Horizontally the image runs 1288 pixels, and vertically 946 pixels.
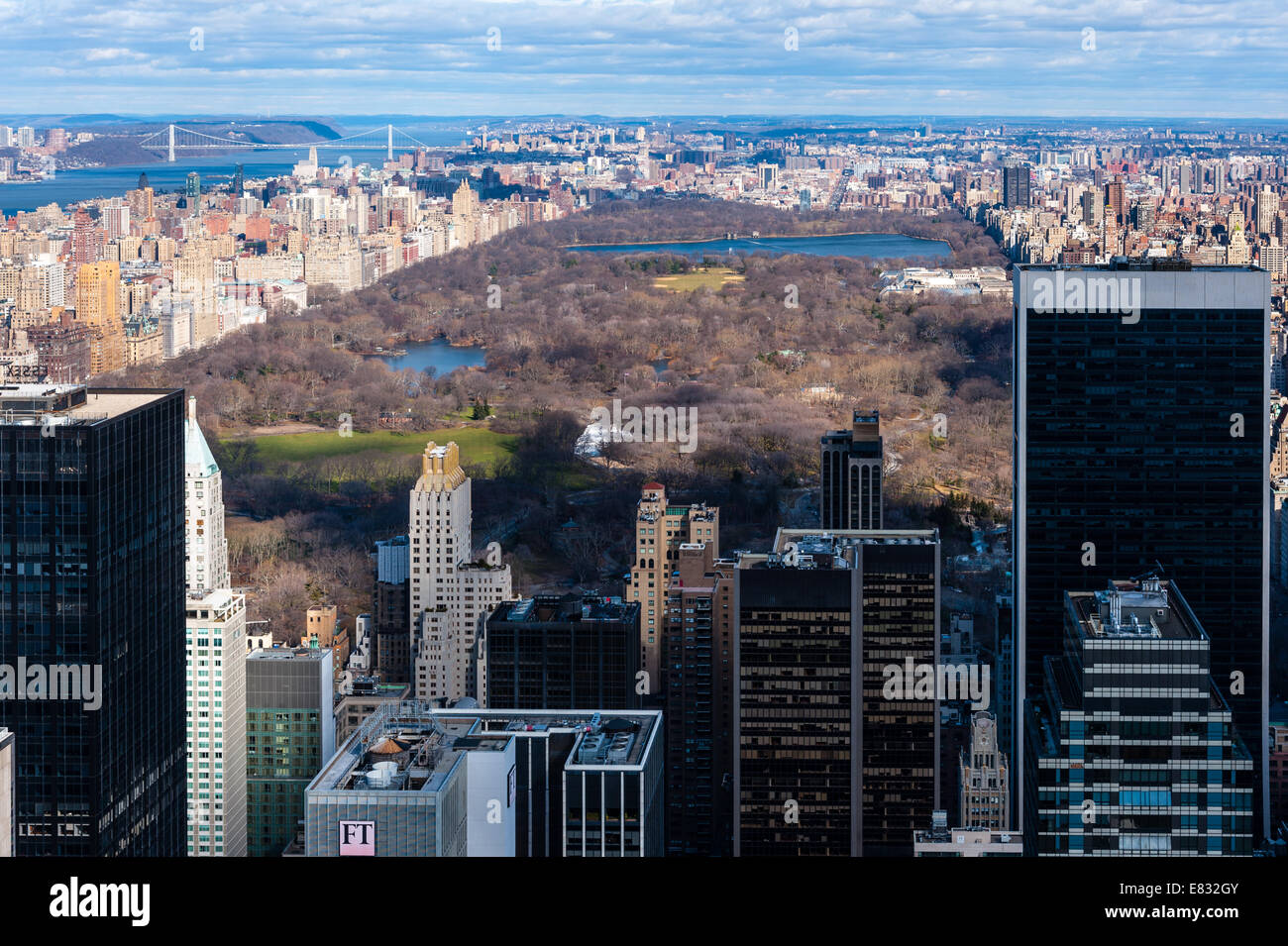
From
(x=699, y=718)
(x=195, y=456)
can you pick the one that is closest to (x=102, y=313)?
(x=195, y=456)

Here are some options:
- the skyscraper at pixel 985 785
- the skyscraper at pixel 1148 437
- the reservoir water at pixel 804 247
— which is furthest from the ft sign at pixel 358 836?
the reservoir water at pixel 804 247

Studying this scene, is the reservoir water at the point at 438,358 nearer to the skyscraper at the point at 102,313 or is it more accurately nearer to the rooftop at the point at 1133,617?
the skyscraper at the point at 102,313

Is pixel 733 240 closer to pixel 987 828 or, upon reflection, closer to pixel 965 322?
pixel 965 322

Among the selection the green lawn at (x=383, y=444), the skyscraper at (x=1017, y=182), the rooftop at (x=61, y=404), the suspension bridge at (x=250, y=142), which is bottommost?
the green lawn at (x=383, y=444)

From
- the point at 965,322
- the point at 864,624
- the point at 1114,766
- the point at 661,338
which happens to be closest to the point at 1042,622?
the point at 864,624

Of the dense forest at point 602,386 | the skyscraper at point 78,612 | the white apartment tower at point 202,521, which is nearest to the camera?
the skyscraper at point 78,612

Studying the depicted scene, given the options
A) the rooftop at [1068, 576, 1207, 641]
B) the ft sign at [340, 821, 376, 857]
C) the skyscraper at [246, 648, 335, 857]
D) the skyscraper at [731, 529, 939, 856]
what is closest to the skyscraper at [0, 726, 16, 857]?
the ft sign at [340, 821, 376, 857]
